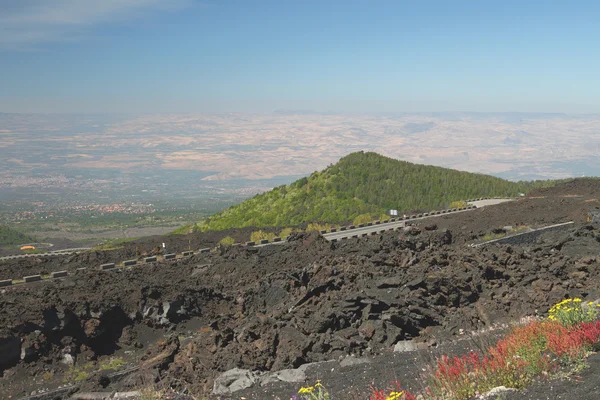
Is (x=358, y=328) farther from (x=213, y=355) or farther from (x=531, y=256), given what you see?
(x=531, y=256)

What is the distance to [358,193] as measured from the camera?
43.0 meters

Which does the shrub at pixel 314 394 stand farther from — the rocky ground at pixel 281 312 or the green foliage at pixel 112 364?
the green foliage at pixel 112 364

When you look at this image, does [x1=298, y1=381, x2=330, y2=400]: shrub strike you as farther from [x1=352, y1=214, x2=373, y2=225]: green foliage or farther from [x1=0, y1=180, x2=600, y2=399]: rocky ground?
[x1=352, y1=214, x2=373, y2=225]: green foliage

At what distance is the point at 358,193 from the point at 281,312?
28008mm

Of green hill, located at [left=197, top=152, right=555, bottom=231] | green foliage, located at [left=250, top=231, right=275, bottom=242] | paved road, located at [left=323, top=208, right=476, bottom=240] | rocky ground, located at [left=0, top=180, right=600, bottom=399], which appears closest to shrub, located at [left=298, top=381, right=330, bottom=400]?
rocky ground, located at [left=0, top=180, right=600, bottom=399]

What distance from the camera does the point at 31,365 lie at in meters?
13.7

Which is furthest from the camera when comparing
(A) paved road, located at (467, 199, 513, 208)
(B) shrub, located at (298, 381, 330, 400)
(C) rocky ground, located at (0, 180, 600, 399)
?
(A) paved road, located at (467, 199, 513, 208)

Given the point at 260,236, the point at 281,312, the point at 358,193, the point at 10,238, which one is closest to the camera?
the point at 281,312

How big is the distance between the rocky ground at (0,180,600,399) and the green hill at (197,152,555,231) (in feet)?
58.4

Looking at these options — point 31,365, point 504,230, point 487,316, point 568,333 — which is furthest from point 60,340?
point 504,230

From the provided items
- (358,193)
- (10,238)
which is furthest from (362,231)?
(10,238)

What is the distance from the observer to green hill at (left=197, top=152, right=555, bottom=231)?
1606 inches

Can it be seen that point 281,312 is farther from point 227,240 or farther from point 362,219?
point 362,219

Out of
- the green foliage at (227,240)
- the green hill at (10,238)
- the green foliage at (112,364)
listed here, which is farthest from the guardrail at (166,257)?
the green hill at (10,238)
